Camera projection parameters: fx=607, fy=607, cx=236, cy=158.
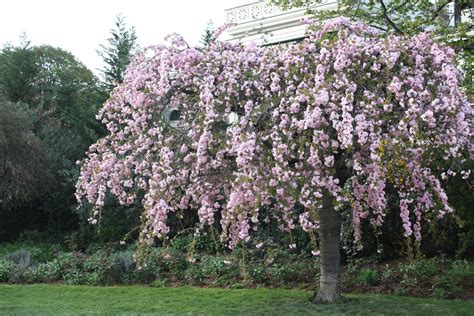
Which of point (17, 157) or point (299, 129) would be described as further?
point (17, 157)

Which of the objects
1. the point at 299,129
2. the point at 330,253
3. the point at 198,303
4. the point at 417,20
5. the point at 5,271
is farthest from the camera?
the point at 5,271

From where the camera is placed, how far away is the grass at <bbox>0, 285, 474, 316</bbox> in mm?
7848

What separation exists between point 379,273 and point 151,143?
186 inches

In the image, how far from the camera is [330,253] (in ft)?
26.8

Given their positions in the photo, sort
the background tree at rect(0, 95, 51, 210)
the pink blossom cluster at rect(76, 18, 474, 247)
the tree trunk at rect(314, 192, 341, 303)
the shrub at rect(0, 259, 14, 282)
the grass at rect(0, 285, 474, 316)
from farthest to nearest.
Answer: the background tree at rect(0, 95, 51, 210)
the shrub at rect(0, 259, 14, 282)
the tree trunk at rect(314, 192, 341, 303)
the grass at rect(0, 285, 474, 316)
the pink blossom cluster at rect(76, 18, 474, 247)

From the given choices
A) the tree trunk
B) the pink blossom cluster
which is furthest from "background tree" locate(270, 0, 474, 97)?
the tree trunk

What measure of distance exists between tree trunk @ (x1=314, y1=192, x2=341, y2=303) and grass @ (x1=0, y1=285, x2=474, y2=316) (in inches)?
→ 9.2

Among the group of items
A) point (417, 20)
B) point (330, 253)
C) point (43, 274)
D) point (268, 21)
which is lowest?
point (43, 274)

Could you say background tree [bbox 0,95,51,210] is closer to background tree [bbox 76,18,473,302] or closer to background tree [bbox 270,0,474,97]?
background tree [bbox 270,0,474,97]

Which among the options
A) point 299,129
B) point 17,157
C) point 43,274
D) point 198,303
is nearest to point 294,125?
point 299,129

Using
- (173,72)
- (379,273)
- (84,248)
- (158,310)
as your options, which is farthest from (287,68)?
(84,248)

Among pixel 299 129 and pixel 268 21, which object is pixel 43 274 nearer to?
pixel 299 129

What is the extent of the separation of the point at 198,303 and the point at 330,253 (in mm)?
2139

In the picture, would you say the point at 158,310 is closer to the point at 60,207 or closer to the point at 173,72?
the point at 173,72
